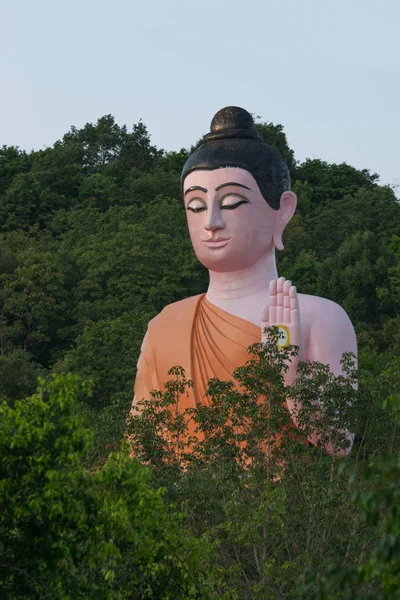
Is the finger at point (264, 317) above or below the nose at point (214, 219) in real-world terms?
below

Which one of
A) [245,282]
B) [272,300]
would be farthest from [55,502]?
[245,282]

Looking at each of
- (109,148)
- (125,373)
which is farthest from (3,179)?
(125,373)

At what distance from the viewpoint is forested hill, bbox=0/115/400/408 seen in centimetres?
2202

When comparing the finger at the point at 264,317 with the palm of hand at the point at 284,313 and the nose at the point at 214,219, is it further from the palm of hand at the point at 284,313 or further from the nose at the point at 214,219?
the nose at the point at 214,219

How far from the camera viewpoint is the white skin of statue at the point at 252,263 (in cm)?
1328

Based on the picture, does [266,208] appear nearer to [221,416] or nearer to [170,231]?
[221,416]

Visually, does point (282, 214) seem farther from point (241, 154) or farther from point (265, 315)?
point (265, 315)

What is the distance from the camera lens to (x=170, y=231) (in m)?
26.8

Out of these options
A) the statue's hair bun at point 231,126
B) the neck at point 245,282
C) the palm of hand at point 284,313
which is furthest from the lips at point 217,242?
the statue's hair bun at point 231,126

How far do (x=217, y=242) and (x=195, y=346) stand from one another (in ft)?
3.79

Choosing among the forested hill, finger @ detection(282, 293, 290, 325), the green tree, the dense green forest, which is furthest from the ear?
the green tree

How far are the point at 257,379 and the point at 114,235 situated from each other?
14.5 meters

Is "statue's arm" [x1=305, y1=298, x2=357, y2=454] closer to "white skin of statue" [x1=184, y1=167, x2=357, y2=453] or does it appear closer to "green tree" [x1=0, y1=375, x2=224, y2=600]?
"white skin of statue" [x1=184, y1=167, x2=357, y2=453]

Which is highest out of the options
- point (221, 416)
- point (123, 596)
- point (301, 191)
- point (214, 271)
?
point (301, 191)
